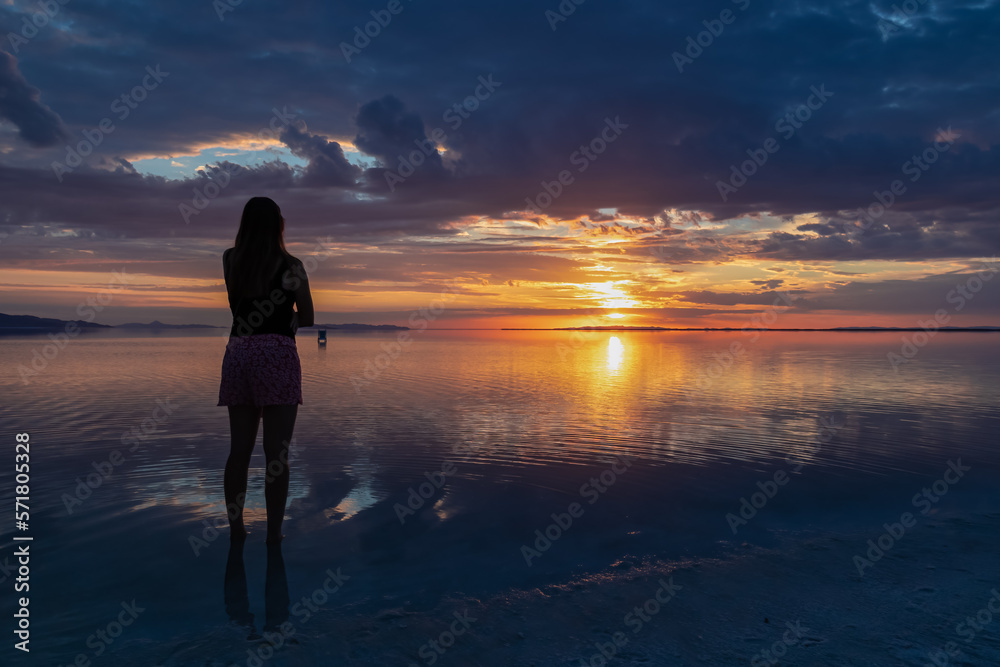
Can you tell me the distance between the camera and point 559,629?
12.1 feet

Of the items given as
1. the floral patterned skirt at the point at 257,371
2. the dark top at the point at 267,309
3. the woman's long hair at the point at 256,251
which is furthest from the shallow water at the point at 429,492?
the woman's long hair at the point at 256,251

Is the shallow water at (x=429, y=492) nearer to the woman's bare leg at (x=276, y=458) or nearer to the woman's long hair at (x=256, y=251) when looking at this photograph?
the woman's bare leg at (x=276, y=458)

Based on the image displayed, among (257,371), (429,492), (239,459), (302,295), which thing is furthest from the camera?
(429,492)

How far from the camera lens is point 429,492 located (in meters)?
7.00

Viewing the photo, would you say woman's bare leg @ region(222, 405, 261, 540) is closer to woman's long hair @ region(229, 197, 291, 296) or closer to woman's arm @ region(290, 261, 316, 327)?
woman's arm @ region(290, 261, 316, 327)

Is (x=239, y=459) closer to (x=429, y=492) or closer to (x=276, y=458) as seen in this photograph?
(x=276, y=458)

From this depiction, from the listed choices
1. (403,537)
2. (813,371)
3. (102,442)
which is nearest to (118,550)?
(403,537)

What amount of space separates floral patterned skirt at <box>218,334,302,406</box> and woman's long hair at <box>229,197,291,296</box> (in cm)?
40

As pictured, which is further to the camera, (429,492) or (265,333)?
(429,492)

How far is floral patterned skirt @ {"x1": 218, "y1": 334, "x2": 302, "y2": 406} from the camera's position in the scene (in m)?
4.88

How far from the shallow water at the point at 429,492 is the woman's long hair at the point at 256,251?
7.00ft

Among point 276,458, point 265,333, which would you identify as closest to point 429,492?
point 276,458

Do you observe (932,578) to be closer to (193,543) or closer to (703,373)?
(193,543)

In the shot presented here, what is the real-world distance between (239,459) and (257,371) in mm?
849
